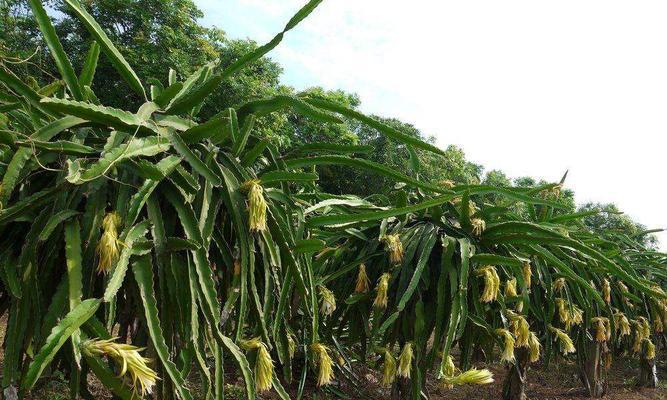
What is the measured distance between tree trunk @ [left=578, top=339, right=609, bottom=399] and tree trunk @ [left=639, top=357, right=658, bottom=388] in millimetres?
973

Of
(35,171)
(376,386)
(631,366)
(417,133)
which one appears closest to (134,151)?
(35,171)

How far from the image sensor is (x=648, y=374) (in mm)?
5516

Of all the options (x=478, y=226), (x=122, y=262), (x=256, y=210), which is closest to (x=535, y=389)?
(x=478, y=226)

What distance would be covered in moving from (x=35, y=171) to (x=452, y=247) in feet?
6.15

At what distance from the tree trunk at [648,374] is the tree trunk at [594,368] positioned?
3.19 feet

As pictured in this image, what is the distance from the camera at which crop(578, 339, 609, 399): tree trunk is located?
4.36 m

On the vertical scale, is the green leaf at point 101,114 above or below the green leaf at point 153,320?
above

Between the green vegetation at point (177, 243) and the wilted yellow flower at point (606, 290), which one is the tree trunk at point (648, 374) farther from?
the green vegetation at point (177, 243)

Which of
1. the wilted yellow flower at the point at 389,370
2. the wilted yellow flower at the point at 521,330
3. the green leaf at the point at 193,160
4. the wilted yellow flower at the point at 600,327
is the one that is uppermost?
the green leaf at the point at 193,160

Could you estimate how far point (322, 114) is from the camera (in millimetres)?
1602

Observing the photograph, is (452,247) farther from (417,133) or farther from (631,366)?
(417,133)

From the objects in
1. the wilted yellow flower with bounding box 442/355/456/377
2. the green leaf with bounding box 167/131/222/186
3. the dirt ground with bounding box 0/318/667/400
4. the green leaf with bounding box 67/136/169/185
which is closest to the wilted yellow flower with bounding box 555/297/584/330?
the dirt ground with bounding box 0/318/667/400

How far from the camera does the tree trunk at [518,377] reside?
11.8 ft

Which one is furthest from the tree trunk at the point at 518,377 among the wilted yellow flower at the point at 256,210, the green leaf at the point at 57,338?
the green leaf at the point at 57,338
